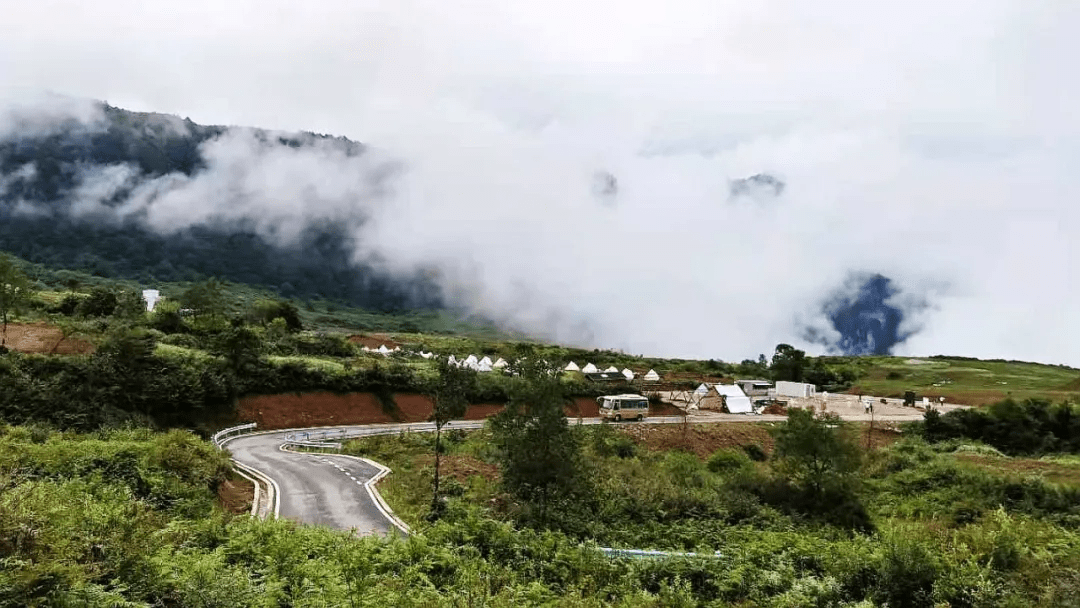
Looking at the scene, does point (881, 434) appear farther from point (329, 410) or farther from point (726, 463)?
point (329, 410)

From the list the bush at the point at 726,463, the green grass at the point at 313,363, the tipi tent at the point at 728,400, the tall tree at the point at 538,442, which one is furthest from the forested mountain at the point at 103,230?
the tall tree at the point at 538,442

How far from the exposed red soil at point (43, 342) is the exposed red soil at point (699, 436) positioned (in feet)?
122

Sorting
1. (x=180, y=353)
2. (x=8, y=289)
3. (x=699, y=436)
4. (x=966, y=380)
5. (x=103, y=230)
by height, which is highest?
(x=103, y=230)

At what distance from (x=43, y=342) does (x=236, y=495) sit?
26.2 meters

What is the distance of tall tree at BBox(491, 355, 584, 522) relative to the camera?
20.3 meters

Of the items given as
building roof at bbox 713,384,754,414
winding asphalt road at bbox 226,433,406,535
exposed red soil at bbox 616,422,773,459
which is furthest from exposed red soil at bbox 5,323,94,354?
building roof at bbox 713,384,754,414

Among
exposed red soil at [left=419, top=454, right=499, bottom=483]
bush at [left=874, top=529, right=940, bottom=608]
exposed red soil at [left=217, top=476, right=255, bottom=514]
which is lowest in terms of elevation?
exposed red soil at [left=419, top=454, right=499, bottom=483]

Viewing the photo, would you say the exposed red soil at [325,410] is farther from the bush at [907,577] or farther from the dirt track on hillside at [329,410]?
the bush at [907,577]

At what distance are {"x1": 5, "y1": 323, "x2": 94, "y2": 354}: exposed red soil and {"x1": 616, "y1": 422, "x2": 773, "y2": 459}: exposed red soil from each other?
122 feet

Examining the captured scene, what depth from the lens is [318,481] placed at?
26.8m

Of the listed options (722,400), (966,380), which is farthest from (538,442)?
(966,380)

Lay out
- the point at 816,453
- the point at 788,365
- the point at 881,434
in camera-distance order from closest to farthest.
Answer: the point at 816,453, the point at 881,434, the point at 788,365

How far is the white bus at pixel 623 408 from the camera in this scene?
55.7 metres

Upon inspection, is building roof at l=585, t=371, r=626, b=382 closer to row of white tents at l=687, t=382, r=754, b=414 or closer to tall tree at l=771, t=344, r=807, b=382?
row of white tents at l=687, t=382, r=754, b=414
